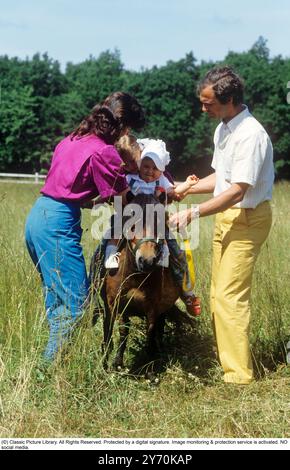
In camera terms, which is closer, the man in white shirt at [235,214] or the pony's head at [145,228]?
the pony's head at [145,228]

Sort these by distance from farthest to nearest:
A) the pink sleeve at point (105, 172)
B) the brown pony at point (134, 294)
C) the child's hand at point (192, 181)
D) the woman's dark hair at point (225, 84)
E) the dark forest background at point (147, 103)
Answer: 1. the dark forest background at point (147, 103)
2. the child's hand at point (192, 181)
3. the brown pony at point (134, 294)
4. the woman's dark hair at point (225, 84)
5. the pink sleeve at point (105, 172)

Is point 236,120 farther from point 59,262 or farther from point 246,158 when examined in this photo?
point 59,262

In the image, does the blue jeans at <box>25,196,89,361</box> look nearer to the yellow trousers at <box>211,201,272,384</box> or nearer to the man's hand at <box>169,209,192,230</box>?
the man's hand at <box>169,209,192,230</box>

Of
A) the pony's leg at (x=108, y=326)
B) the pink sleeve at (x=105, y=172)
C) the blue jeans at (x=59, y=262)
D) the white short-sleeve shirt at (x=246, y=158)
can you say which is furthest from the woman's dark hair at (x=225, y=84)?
the pony's leg at (x=108, y=326)

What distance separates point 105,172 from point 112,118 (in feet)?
1.45

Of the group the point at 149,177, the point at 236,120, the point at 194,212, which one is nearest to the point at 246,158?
the point at 236,120

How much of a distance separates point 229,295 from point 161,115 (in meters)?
40.2

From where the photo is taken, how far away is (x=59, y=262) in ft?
16.0

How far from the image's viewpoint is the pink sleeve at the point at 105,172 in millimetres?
4777

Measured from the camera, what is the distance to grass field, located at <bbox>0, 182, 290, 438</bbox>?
450 cm

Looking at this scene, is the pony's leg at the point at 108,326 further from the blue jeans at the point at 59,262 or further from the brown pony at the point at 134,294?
the blue jeans at the point at 59,262

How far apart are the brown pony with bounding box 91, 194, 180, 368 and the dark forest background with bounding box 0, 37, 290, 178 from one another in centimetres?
3381
